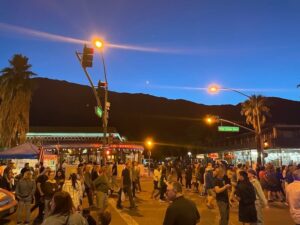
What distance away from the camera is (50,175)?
1394cm

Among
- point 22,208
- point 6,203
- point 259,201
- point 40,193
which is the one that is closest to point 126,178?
point 40,193

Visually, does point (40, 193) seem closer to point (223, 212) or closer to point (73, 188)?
point (73, 188)

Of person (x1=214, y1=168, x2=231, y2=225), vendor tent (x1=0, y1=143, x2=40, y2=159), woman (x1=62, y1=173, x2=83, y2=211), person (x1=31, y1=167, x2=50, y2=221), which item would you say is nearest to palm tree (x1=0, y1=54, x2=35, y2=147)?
vendor tent (x1=0, y1=143, x2=40, y2=159)

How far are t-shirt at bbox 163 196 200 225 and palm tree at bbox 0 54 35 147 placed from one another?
131 feet

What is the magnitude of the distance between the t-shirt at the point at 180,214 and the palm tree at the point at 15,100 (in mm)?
39832

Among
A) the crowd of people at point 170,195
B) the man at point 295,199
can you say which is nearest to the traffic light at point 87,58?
the crowd of people at point 170,195

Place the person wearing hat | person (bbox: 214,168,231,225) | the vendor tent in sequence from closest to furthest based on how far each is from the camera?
1. the person wearing hat
2. person (bbox: 214,168,231,225)
3. the vendor tent

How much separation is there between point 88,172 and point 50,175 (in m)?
3.45

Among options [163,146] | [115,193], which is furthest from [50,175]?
[163,146]

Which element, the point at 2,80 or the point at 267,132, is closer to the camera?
the point at 2,80

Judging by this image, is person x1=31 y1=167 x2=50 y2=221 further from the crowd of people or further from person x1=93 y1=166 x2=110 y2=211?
person x1=93 y1=166 x2=110 y2=211

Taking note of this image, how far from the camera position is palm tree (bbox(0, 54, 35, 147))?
143 feet

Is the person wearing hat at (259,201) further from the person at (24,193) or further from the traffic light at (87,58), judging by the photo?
the traffic light at (87,58)

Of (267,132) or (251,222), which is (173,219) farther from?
(267,132)
